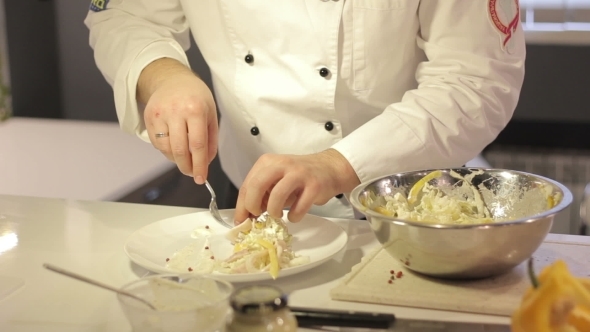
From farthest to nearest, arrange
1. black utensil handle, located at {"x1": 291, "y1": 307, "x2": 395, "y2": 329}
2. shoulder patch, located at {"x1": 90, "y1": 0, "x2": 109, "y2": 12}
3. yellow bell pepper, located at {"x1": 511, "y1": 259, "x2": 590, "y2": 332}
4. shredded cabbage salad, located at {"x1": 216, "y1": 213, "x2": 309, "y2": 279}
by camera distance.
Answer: shoulder patch, located at {"x1": 90, "y1": 0, "x2": 109, "y2": 12}, shredded cabbage salad, located at {"x1": 216, "y1": 213, "x2": 309, "y2": 279}, black utensil handle, located at {"x1": 291, "y1": 307, "x2": 395, "y2": 329}, yellow bell pepper, located at {"x1": 511, "y1": 259, "x2": 590, "y2": 332}

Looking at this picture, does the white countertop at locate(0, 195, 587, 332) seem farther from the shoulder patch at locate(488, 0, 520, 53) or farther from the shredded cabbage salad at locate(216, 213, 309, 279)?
the shoulder patch at locate(488, 0, 520, 53)

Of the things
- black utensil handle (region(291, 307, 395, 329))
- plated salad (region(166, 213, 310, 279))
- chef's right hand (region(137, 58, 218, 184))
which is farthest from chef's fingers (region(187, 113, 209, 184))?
black utensil handle (region(291, 307, 395, 329))

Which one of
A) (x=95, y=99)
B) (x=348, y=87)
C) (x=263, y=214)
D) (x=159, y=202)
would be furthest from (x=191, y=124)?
(x=95, y=99)

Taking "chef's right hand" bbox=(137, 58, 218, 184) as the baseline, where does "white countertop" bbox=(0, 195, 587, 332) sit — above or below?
below

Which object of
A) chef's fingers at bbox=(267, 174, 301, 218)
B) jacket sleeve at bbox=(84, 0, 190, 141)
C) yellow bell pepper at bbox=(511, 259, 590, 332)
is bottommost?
chef's fingers at bbox=(267, 174, 301, 218)

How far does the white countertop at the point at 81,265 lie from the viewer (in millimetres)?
815

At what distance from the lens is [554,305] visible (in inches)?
23.8

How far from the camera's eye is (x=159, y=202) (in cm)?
186

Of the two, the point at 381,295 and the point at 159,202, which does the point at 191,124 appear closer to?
the point at 381,295

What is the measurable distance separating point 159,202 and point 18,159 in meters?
0.39

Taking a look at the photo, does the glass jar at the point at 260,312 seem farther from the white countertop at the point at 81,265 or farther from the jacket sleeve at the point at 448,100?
the jacket sleeve at the point at 448,100

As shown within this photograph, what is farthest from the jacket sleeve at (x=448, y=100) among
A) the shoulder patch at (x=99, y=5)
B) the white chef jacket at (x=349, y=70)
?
the shoulder patch at (x=99, y=5)

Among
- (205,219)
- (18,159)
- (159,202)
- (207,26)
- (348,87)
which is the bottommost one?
(159,202)

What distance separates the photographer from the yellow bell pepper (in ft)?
1.99
